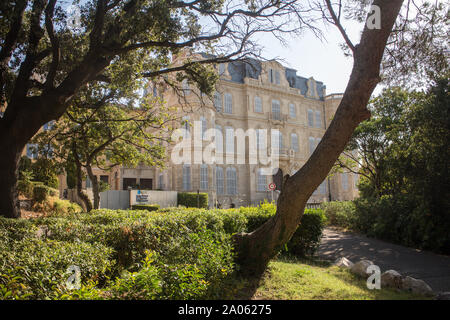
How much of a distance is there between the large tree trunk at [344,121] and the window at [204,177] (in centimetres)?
2265

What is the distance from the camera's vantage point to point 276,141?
3397cm

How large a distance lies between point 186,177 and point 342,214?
14577 millimetres

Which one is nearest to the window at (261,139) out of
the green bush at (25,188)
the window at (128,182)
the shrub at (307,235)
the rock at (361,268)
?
the window at (128,182)

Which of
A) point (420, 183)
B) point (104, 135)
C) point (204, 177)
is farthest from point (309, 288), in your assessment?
point (204, 177)

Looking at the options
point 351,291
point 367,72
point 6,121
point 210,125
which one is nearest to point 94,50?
point 6,121

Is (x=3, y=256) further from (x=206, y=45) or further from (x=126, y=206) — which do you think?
(x=126, y=206)

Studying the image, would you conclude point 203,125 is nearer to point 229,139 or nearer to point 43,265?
point 229,139

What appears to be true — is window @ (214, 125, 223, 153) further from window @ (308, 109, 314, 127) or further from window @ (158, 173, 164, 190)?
window @ (308, 109, 314, 127)

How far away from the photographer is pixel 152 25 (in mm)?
8484

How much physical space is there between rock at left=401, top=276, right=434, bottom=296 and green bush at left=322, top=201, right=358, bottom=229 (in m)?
9.59

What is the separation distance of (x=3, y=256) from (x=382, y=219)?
42.8 feet

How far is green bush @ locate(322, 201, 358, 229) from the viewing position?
1619cm

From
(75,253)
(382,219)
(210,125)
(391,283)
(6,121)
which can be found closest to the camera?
(75,253)

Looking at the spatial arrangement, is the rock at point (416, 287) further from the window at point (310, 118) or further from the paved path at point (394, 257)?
the window at point (310, 118)
